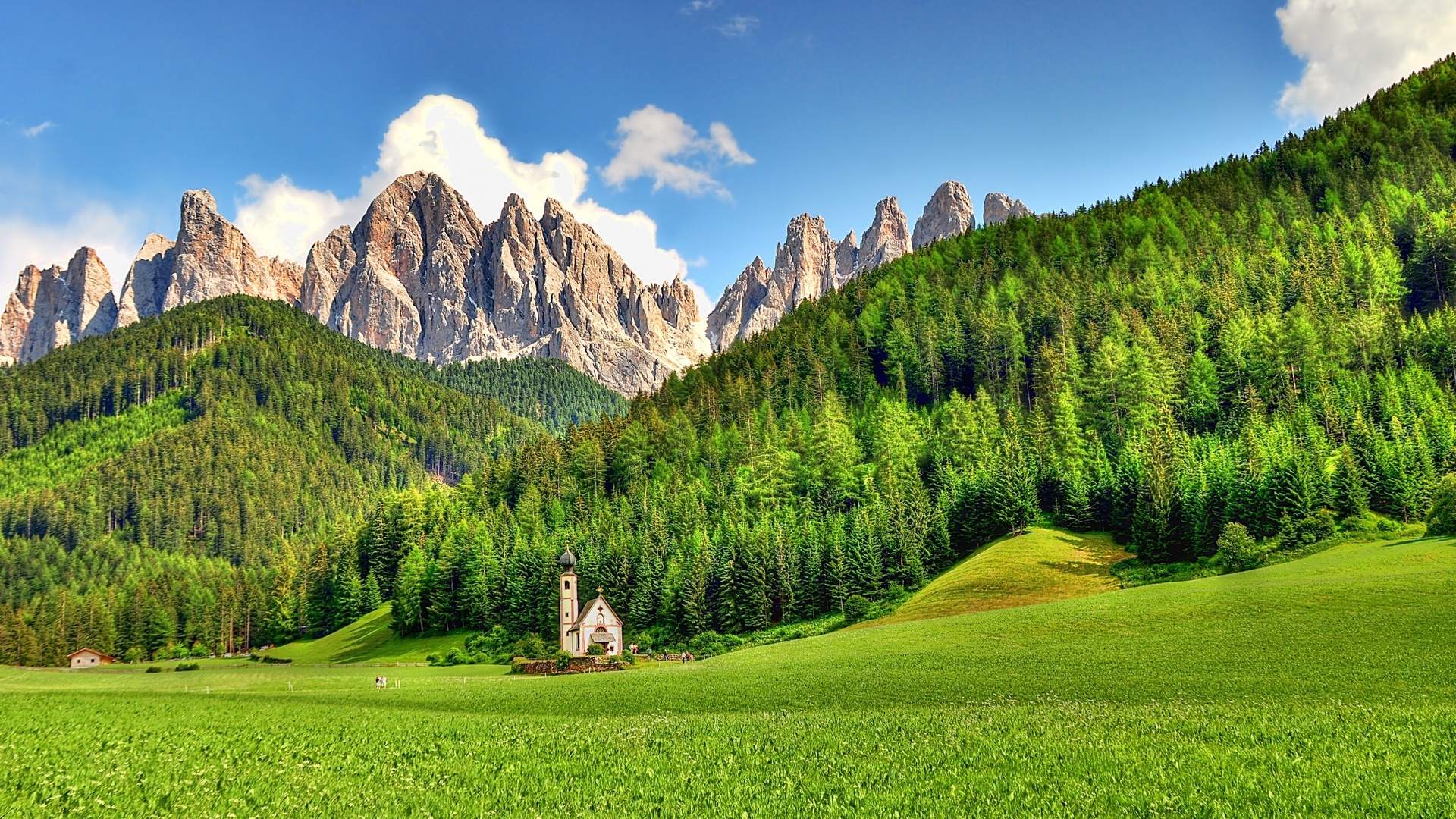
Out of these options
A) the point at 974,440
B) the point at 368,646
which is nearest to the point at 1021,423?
the point at 974,440

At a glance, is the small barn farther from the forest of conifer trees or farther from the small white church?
the small white church

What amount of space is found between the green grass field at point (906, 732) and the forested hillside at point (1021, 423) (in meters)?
34.3

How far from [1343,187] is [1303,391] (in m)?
98.7

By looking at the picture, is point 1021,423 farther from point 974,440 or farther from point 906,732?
point 906,732

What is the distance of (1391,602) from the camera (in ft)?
145

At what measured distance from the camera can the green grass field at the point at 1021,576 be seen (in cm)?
7156

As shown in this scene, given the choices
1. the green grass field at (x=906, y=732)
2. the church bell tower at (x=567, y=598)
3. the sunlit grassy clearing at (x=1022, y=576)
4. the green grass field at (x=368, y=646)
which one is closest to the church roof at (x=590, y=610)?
the church bell tower at (x=567, y=598)

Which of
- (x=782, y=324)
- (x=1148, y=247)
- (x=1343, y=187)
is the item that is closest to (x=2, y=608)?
(x=782, y=324)

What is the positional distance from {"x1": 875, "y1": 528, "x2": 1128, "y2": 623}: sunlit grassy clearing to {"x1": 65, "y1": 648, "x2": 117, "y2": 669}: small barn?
116837 millimetres

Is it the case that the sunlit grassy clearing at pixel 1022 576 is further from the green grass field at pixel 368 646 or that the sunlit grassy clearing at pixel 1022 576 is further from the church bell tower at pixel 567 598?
the green grass field at pixel 368 646

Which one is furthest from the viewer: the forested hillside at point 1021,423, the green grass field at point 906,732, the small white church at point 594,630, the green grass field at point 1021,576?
the forested hillside at point 1021,423

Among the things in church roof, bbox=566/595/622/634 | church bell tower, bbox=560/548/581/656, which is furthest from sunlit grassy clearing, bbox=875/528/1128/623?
church bell tower, bbox=560/548/581/656

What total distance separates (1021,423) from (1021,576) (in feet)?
166

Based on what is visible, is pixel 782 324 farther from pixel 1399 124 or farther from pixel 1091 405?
pixel 1399 124
